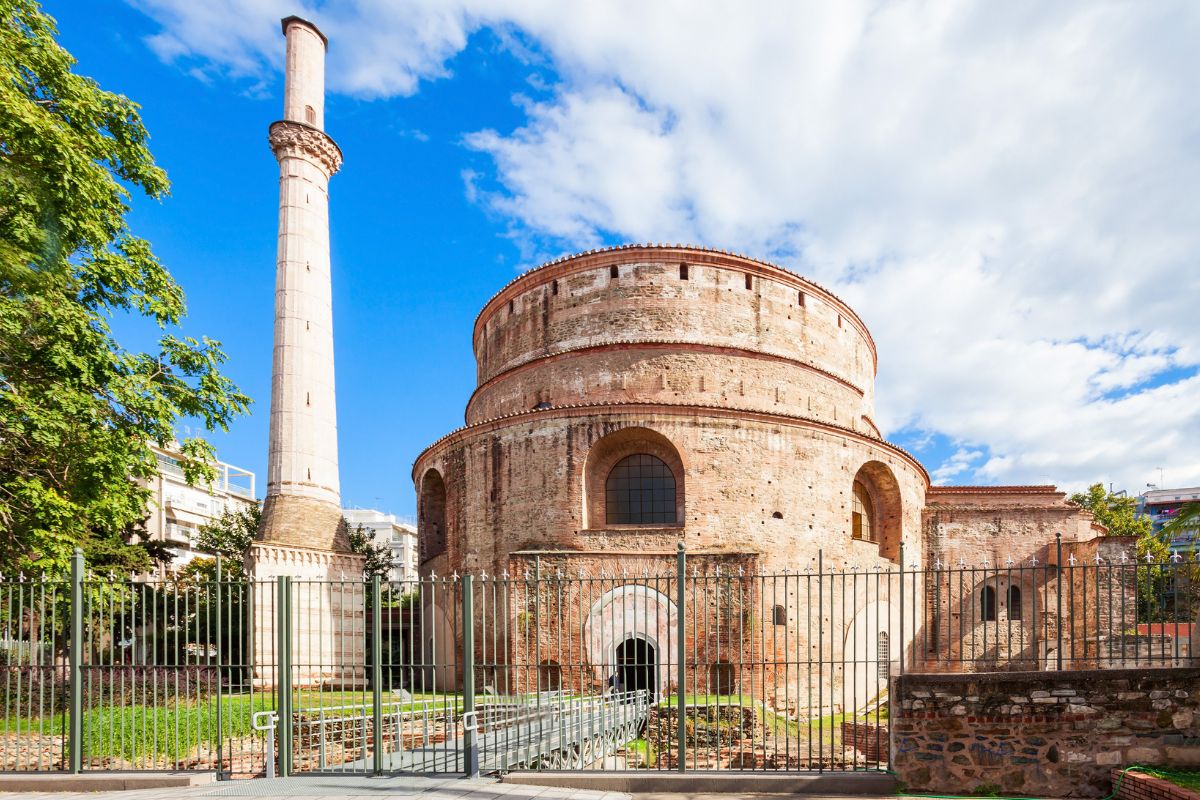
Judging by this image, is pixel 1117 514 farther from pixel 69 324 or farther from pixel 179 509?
pixel 179 509

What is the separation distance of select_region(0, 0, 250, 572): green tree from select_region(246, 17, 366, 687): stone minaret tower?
381 inches

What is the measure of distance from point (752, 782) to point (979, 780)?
2.27m

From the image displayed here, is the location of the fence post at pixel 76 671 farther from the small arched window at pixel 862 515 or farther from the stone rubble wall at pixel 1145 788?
the small arched window at pixel 862 515

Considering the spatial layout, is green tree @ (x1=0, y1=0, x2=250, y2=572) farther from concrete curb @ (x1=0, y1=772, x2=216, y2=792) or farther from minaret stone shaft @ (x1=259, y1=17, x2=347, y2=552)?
minaret stone shaft @ (x1=259, y1=17, x2=347, y2=552)

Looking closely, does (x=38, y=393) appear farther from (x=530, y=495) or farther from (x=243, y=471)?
(x=243, y=471)

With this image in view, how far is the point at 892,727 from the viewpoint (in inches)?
312

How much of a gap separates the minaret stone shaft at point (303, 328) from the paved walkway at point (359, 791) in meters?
14.2

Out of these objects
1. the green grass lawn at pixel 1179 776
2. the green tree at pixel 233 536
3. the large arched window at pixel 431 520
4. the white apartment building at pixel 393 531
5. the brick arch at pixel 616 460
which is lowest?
the white apartment building at pixel 393 531

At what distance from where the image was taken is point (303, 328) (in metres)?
23.6

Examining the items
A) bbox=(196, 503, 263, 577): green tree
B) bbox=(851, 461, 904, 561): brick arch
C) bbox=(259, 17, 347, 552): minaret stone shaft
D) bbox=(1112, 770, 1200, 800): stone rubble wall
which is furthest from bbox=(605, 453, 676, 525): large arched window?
bbox=(196, 503, 263, 577): green tree

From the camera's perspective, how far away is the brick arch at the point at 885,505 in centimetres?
2181

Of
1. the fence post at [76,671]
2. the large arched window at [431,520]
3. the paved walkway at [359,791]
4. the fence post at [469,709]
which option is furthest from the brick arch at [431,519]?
the fence post at [469,709]

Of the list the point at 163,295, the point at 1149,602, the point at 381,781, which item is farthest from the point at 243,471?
the point at 1149,602

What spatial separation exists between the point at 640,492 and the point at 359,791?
12.7 metres
